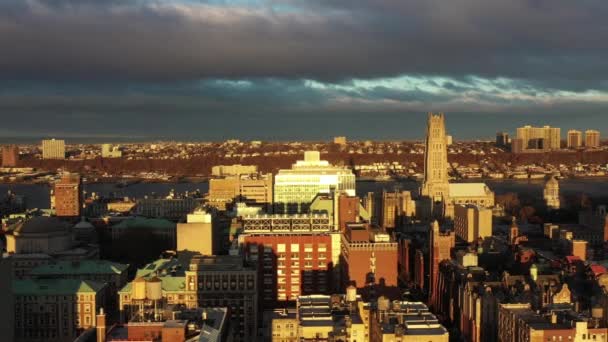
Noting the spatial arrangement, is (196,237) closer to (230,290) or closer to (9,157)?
(230,290)

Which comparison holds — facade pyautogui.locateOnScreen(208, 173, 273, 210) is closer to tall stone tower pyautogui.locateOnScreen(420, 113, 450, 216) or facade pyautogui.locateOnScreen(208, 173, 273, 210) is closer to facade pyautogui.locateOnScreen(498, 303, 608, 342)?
tall stone tower pyautogui.locateOnScreen(420, 113, 450, 216)

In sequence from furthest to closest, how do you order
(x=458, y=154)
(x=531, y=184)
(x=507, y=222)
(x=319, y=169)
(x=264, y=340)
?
1. (x=458, y=154)
2. (x=531, y=184)
3. (x=319, y=169)
4. (x=507, y=222)
5. (x=264, y=340)

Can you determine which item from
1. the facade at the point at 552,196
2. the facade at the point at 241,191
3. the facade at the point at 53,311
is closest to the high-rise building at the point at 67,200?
the facade at the point at 241,191

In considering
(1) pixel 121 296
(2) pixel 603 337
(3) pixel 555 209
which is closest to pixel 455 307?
(2) pixel 603 337

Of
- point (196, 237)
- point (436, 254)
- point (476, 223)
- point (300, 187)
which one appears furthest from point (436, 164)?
point (196, 237)

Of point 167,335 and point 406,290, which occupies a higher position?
point 167,335

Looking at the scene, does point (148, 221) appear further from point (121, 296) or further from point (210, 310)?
point (210, 310)
